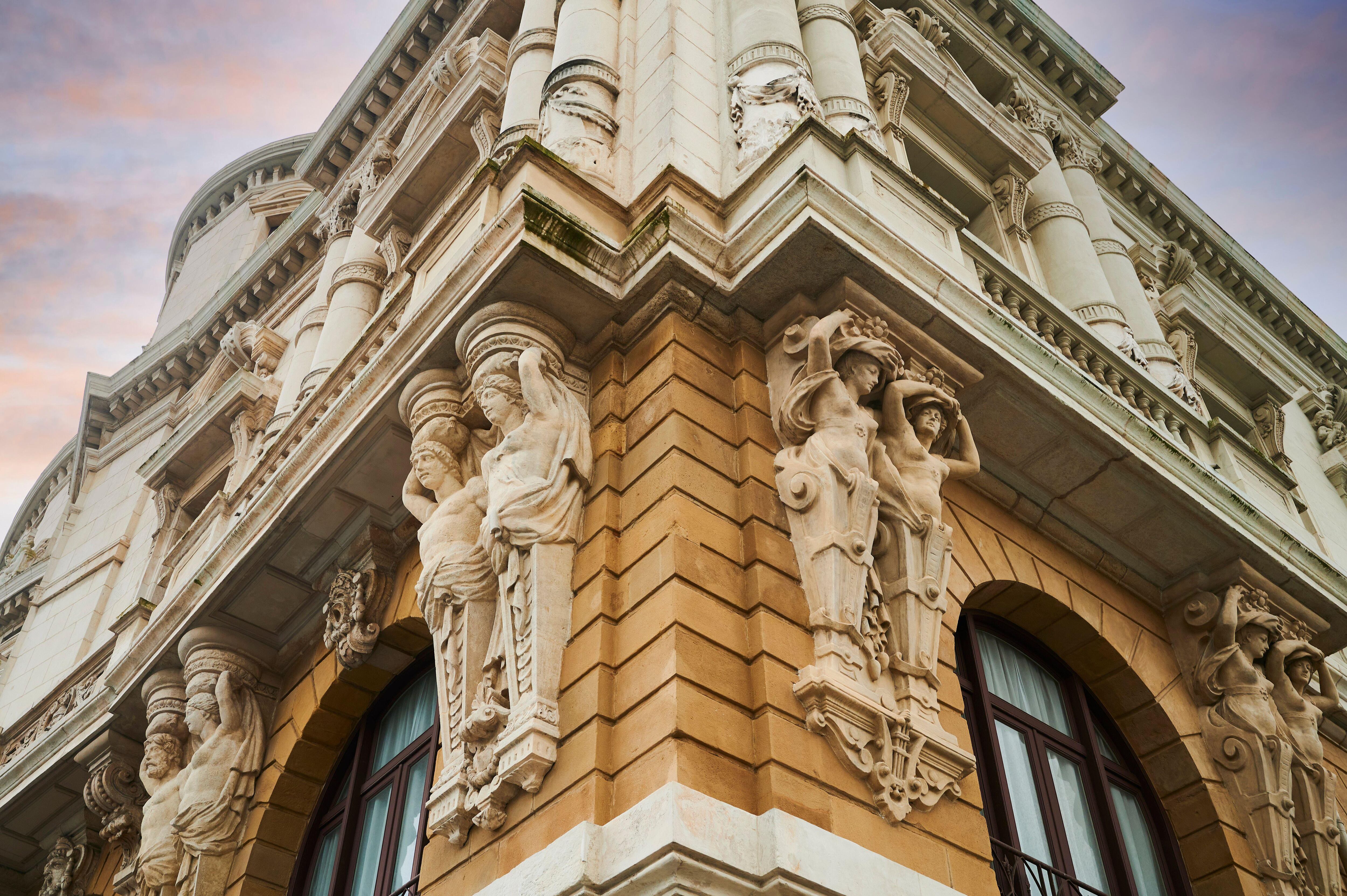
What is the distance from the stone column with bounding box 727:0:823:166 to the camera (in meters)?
10.0

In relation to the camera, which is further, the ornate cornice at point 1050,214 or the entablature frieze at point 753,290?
the ornate cornice at point 1050,214

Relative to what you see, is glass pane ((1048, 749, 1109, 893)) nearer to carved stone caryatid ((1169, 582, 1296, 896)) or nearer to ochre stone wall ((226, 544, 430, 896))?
carved stone caryatid ((1169, 582, 1296, 896))

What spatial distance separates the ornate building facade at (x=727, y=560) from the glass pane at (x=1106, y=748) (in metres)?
0.11

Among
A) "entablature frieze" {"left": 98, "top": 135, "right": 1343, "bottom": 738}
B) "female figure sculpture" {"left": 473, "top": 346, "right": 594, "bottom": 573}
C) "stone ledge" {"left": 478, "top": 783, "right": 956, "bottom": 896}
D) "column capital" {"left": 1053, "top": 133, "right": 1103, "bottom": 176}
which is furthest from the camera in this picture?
"column capital" {"left": 1053, "top": 133, "right": 1103, "bottom": 176}

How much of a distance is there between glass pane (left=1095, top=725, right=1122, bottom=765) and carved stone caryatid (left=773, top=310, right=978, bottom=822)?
321cm

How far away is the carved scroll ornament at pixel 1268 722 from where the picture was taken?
9430 millimetres

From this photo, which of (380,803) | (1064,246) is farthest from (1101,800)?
(1064,246)

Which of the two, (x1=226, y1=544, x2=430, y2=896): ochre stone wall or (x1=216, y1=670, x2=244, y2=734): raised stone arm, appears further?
(x1=216, y1=670, x2=244, y2=734): raised stone arm

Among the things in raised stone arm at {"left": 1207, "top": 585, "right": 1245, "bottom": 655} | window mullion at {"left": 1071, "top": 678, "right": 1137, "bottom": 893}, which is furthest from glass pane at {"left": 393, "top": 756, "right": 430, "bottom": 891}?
raised stone arm at {"left": 1207, "top": 585, "right": 1245, "bottom": 655}

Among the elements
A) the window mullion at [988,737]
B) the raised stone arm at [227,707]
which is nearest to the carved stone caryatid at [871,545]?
the window mullion at [988,737]

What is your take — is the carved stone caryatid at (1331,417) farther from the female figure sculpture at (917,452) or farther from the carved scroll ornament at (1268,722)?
the female figure sculpture at (917,452)

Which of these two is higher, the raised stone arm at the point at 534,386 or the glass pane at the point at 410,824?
the raised stone arm at the point at 534,386

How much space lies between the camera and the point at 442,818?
7.28 m

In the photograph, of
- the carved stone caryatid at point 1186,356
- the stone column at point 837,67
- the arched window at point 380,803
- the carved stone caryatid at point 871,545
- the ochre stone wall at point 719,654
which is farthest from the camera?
the carved stone caryatid at point 1186,356
